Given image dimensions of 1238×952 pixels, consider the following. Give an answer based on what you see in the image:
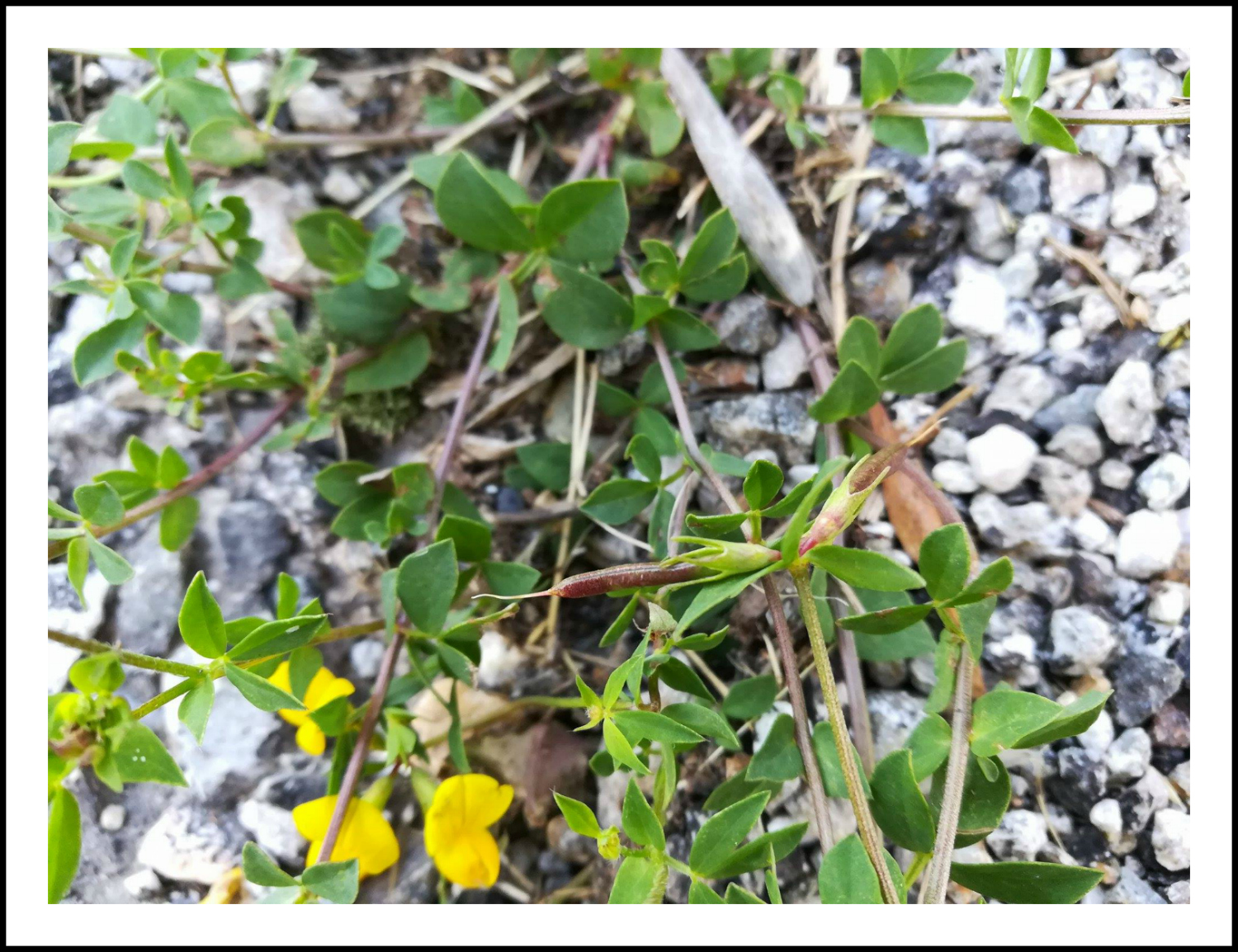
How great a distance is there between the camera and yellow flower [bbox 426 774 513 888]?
1.67 meters

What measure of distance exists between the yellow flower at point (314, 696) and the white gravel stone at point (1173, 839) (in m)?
1.53

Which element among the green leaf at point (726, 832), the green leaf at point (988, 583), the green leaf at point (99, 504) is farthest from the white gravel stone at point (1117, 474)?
the green leaf at point (99, 504)

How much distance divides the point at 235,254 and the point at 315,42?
0.50m

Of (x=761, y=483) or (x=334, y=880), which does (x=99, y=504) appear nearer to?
(x=334, y=880)

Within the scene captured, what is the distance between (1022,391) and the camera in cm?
186

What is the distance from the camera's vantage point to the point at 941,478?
184cm

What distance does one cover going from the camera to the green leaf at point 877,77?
1.73 m

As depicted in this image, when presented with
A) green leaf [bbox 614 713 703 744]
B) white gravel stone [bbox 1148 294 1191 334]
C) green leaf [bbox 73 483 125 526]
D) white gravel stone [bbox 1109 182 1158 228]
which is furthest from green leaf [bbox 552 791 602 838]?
white gravel stone [bbox 1109 182 1158 228]

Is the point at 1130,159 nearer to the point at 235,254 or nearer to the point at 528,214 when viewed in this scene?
the point at 528,214

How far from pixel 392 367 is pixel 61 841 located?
1.12 m

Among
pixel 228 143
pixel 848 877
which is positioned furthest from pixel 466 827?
pixel 228 143

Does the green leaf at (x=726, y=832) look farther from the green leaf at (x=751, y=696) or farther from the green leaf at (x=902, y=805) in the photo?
the green leaf at (x=751, y=696)

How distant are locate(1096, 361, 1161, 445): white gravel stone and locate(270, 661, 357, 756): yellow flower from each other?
162 centimetres

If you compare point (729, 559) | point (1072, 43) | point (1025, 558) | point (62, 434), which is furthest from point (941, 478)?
point (62, 434)
